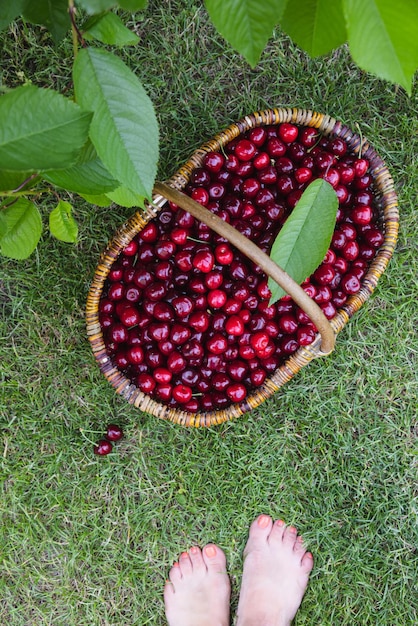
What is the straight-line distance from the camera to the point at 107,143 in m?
0.69

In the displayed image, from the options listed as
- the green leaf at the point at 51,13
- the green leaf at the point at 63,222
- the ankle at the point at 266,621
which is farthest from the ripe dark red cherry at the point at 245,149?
the ankle at the point at 266,621

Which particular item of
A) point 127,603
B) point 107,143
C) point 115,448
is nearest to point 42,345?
point 115,448

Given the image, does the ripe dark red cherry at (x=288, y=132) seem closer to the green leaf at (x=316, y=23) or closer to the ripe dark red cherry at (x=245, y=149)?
the ripe dark red cherry at (x=245, y=149)

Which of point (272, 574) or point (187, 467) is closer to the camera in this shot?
point (187, 467)

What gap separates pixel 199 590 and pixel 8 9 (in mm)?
1848

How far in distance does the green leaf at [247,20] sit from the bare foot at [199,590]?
5.66 ft

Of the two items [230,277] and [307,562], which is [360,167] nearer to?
[230,277]

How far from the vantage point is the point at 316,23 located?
607mm

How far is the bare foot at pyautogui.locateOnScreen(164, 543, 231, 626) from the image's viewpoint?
192cm

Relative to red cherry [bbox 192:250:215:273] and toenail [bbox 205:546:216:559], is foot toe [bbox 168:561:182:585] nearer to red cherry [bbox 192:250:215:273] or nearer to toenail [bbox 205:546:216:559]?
toenail [bbox 205:546:216:559]

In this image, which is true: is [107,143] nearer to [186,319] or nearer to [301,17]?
[301,17]

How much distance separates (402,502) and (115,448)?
97 centimetres

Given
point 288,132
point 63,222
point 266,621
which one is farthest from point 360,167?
point 266,621

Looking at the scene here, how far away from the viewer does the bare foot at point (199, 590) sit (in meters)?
1.92
